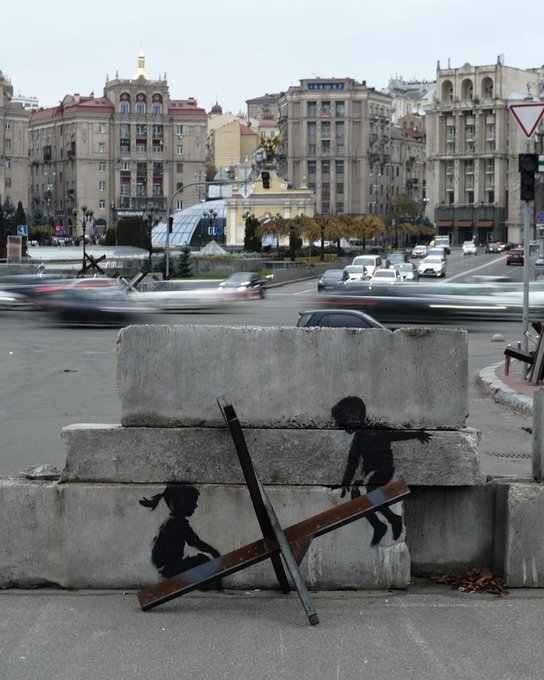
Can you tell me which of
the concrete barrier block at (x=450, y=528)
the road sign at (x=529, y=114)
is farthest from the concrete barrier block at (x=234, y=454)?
the road sign at (x=529, y=114)

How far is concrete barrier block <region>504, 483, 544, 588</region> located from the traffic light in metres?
13.8

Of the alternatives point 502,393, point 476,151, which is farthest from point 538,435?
point 476,151

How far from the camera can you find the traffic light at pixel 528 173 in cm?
1967

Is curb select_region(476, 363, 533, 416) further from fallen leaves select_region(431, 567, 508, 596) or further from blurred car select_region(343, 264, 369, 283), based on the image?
blurred car select_region(343, 264, 369, 283)

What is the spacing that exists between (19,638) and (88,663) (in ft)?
1.59

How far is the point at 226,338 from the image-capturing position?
6.59 meters

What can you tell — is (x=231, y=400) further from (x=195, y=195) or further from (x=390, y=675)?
(x=195, y=195)

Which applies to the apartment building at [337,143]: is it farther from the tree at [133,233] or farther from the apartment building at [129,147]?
the tree at [133,233]

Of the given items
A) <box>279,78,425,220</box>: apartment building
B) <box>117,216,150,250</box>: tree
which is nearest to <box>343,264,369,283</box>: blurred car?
<box>117,216,150,250</box>: tree

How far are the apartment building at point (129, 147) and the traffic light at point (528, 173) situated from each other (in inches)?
5240

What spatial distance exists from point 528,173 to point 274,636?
603 inches

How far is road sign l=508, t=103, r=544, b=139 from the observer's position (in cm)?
1894

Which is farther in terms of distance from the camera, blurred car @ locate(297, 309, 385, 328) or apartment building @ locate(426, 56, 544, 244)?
apartment building @ locate(426, 56, 544, 244)

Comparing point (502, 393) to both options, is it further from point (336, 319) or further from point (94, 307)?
point (94, 307)
